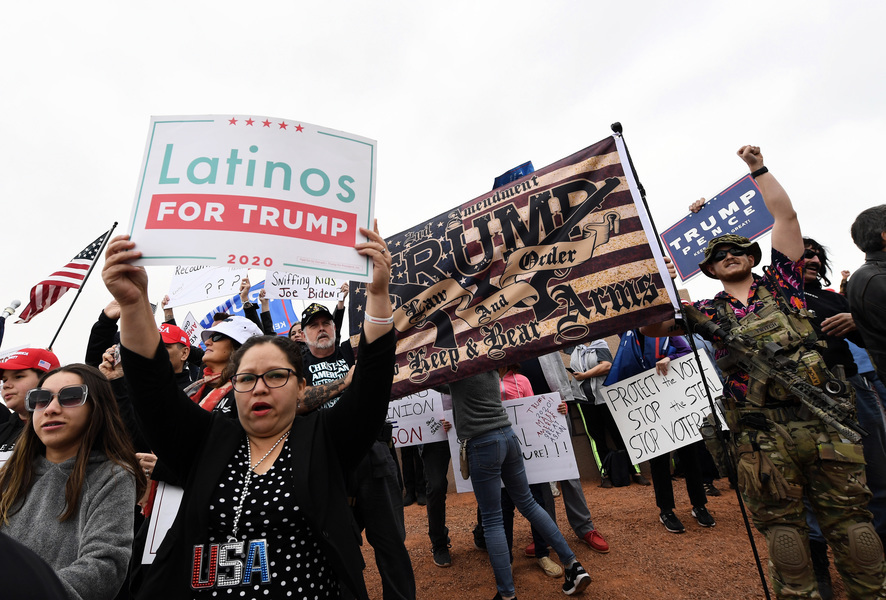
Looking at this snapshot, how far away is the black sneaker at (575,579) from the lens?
12.4ft

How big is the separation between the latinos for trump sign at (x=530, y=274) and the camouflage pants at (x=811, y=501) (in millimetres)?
985

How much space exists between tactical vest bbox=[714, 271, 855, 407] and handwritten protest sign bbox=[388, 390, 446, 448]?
2998 millimetres

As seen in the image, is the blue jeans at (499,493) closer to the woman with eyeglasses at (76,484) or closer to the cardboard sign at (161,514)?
the cardboard sign at (161,514)

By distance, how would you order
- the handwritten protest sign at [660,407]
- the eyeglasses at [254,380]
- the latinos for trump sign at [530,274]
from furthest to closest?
1. the handwritten protest sign at [660,407]
2. the latinos for trump sign at [530,274]
3. the eyeglasses at [254,380]

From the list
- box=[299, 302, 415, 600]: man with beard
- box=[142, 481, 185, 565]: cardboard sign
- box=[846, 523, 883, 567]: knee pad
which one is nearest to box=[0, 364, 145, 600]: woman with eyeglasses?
box=[142, 481, 185, 565]: cardboard sign

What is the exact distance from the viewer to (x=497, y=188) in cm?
418

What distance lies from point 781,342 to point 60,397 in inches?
150

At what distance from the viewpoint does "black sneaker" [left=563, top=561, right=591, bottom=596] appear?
3.79 meters

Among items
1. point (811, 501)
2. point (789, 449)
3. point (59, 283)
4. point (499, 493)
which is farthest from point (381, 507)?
point (59, 283)

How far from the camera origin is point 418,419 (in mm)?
5449

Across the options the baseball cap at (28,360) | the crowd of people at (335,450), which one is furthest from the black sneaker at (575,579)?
the baseball cap at (28,360)

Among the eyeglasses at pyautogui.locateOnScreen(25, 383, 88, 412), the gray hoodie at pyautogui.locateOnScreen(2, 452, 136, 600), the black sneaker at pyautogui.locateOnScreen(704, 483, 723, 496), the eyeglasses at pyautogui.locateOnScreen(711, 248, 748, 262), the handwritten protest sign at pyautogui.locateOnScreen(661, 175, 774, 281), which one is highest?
the handwritten protest sign at pyautogui.locateOnScreen(661, 175, 774, 281)

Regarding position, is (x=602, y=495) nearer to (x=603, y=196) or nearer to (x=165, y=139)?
(x=603, y=196)

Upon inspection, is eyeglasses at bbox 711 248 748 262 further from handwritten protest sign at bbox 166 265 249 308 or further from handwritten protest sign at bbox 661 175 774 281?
handwritten protest sign at bbox 166 265 249 308
